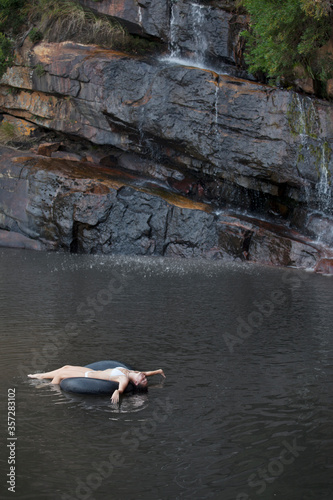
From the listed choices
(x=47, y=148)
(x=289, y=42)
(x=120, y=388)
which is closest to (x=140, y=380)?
(x=120, y=388)

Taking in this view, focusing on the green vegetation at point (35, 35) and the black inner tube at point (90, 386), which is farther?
the green vegetation at point (35, 35)

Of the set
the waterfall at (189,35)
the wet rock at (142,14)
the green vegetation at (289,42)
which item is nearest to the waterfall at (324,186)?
the green vegetation at (289,42)

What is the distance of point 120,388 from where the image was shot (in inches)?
298

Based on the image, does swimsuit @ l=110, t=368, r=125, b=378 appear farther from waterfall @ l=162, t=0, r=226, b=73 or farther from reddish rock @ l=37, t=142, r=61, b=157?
reddish rock @ l=37, t=142, r=61, b=157

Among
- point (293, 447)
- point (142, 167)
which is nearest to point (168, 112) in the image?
point (142, 167)

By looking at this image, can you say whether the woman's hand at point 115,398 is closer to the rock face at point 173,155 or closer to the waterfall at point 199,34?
the rock face at point 173,155

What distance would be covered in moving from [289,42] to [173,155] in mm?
6490

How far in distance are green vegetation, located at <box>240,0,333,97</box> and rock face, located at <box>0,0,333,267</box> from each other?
1.00m

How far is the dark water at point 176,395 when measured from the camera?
5.54 m

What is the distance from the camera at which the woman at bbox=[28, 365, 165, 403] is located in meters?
7.65

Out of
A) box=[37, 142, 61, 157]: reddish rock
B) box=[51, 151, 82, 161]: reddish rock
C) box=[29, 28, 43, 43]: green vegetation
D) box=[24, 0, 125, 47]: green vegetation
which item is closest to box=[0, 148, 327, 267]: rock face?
box=[51, 151, 82, 161]: reddish rock

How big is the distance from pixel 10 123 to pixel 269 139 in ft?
41.1

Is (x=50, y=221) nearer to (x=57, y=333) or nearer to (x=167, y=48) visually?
(x=167, y=48)

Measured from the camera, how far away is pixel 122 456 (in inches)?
235
